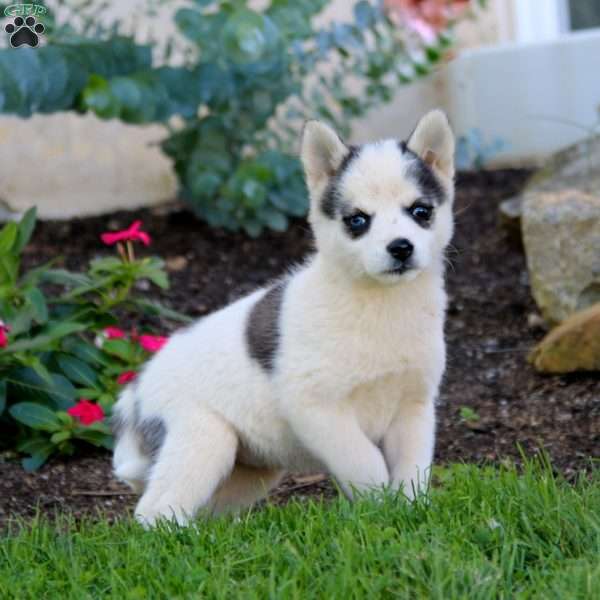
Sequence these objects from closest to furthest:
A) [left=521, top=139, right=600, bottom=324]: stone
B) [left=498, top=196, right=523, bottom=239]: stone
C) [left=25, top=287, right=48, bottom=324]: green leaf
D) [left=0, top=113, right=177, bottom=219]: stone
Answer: [left=25, top=287, right=48, bottom=324]: green leaf → [left=521, top=139, right=600, bottom=324]: stone → [left=498, top=196, right=523, bottom=239]: stone → [left=0, top=113, right=177, bottom=219]: stone

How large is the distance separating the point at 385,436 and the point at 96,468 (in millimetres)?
1678

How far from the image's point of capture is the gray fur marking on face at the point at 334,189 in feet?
14.8

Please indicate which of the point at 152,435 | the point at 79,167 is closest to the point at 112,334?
the point at 152,435

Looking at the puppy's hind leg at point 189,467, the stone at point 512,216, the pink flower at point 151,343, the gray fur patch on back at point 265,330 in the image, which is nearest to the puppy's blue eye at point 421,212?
the gray fur patch on back at point 265,330

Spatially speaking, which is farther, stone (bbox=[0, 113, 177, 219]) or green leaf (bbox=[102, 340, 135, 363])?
stone (bbox=[0, 113, 177, 219])

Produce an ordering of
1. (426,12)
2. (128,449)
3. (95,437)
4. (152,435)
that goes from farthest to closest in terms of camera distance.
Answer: (426,12), (95,437), (128,449), (152,435)

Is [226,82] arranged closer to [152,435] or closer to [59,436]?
[59,436]

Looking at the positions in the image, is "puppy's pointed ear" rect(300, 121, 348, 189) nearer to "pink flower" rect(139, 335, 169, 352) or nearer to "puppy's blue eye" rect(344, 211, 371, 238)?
"puppy's blue eye" rect(344, 211, 371, 238)

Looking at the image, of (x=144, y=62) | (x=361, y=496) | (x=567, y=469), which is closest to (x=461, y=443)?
(x=567, y=469)

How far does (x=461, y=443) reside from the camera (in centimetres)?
575

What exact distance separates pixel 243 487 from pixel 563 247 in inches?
103
